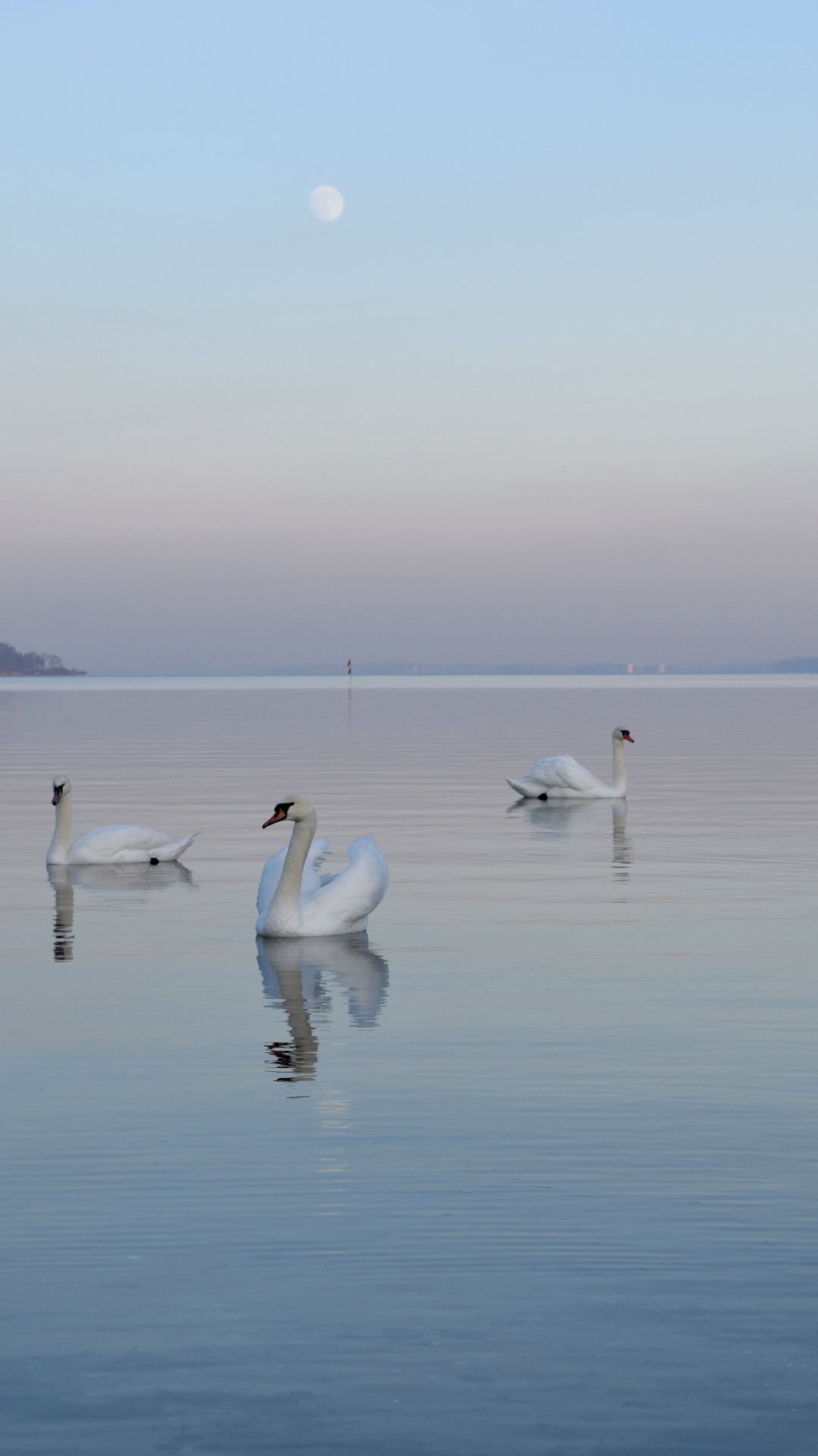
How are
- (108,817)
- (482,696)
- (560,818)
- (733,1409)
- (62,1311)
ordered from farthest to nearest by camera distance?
(482,696) < (560,818) < (108,817) < (62,1311) < (733,1409)

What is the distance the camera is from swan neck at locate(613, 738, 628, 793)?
117ft

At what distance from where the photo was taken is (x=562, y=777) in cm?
3612

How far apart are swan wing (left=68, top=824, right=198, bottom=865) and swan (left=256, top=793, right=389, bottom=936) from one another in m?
6.29

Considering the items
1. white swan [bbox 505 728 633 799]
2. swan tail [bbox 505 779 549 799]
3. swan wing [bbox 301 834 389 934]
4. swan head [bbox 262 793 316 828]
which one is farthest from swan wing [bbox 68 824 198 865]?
swan tail [bbox 505 779 549 799]

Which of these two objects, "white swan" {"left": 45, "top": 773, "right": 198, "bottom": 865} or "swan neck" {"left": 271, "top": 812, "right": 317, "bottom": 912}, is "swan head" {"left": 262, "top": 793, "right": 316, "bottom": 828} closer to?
"swan neck" {"left": 271, "top": 812, "right": 317, "bottom": 912}

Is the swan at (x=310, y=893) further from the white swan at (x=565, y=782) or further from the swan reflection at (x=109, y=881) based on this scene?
the white swan at (x=565, y=782)

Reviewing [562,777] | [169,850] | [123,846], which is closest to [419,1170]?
[169,850]

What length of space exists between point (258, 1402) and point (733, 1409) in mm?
1575

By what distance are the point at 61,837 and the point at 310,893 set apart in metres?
6.73

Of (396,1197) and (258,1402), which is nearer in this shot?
(258,1402)

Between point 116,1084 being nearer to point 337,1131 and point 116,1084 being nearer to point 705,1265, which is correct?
point 337,1131

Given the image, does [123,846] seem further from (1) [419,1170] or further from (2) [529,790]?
(1) [419,1170]

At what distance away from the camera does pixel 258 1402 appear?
6418mm

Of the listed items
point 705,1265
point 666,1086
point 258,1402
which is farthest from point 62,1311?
point 666,1086
